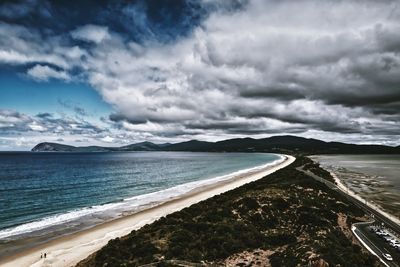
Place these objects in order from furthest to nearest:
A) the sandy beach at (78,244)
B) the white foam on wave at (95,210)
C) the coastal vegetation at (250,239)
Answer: the white foam on wave at (95,210)
the sandy beach at (78,244)
the coastal vegetation at (250,239)

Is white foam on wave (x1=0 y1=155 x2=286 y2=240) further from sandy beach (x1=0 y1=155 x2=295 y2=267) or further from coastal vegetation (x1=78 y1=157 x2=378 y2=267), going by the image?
coastal vegetation (x1=78 y1=157 x2=378 y2=267)

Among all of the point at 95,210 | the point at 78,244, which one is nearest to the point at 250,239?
the point at 78,244

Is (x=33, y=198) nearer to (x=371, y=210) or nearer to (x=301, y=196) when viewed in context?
(x=301, y=196)

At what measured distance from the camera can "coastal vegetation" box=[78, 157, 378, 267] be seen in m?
21.6

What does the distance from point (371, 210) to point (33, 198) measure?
60.6 metres

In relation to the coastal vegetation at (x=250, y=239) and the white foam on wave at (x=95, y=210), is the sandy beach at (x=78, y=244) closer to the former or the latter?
the coastal vegetation at (x=250, y=239)

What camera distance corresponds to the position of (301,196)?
4288 cm

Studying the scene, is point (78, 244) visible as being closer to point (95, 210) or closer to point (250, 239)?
point (95, 210)

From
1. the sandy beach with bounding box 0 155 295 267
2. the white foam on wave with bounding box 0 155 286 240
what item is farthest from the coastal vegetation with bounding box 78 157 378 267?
the white foam on wave with bounding box 0 155 286 240

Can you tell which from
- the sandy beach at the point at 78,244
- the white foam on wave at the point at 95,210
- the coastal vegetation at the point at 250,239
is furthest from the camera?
the white foam on wave at the point at 95,210

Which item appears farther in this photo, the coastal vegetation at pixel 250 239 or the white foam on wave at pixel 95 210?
the white foam on wave at pixel 95 210

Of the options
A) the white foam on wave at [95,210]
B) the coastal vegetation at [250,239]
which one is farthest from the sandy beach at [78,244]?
the white foam on wave at [95,210]

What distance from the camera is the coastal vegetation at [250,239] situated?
70.8 feet

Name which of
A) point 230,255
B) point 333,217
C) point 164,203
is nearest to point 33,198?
point 164,203
